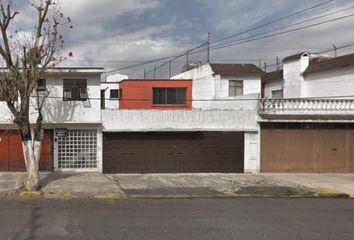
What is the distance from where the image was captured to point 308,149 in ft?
81.5

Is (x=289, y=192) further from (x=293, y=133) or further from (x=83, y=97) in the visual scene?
(x=83, y=97)

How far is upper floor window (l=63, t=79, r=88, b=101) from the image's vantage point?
2277 centimetres

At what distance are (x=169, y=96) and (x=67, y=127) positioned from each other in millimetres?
17577

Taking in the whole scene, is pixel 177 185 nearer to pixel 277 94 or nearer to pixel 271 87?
pixel 277 94

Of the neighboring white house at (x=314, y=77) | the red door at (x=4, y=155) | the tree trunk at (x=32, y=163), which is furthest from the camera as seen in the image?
the neighboring white house at (x=314, y=77)

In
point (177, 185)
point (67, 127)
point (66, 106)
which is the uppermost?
point (66, 106)

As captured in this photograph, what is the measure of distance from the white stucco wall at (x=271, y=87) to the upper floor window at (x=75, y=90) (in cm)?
2031

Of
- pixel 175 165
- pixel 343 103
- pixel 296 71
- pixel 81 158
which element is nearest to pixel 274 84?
pixel 296 71

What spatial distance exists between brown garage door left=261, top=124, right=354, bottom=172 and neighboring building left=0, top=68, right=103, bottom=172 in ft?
26.9

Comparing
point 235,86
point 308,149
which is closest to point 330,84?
point 235,86

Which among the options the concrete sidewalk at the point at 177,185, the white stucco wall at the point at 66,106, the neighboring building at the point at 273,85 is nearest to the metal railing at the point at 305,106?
the concrete sidewalk at the point at 177,185

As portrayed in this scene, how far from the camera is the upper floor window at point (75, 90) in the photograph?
2277cm

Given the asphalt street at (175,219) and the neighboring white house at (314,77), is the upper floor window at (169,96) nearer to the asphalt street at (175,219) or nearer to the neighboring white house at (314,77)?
the neighboring white house at (314,77)

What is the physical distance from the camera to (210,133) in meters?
24.0
